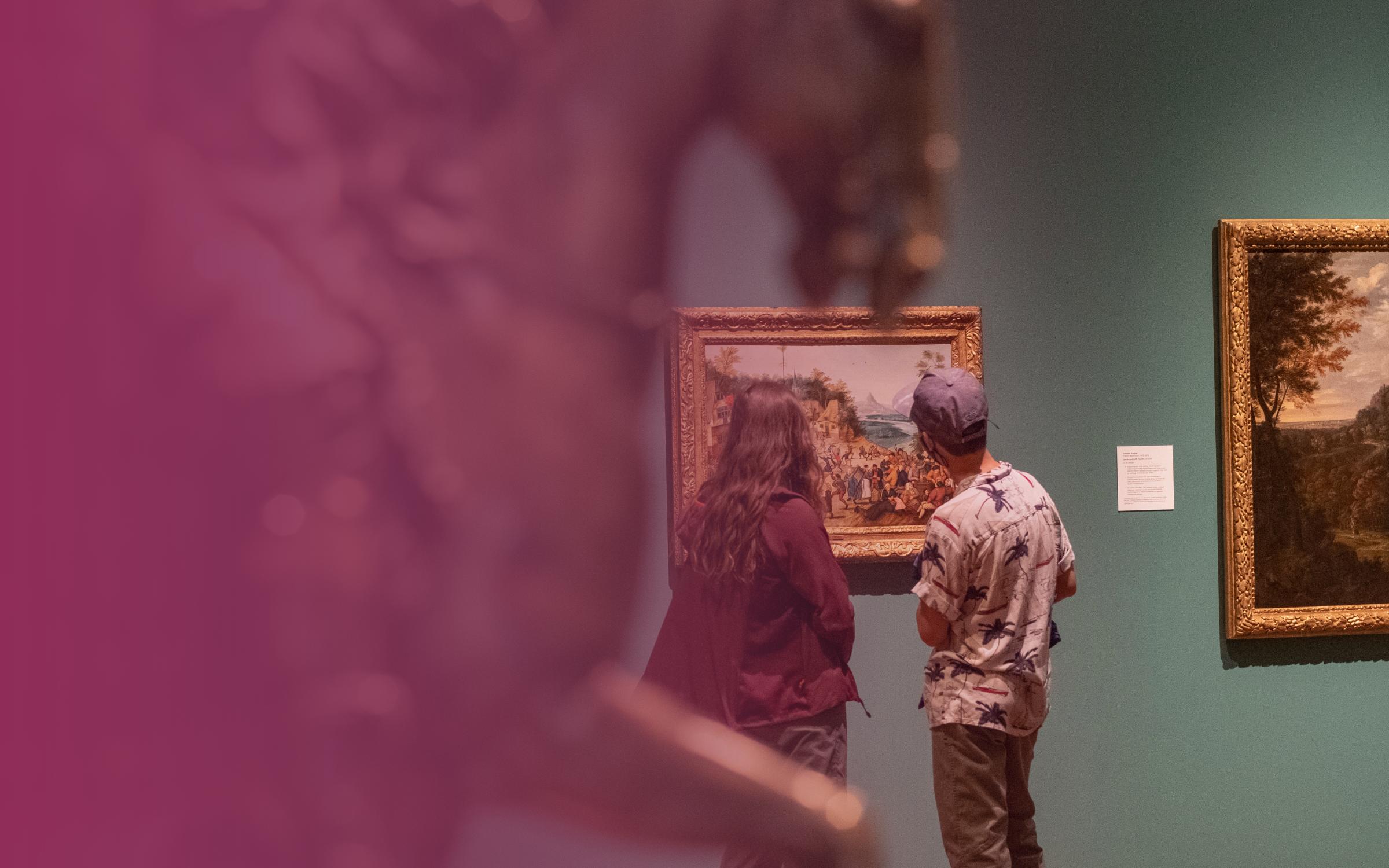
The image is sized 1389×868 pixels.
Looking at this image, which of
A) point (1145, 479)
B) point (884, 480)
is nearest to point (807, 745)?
point (884, 480)

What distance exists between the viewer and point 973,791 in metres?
1.24

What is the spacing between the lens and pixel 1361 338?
166cm

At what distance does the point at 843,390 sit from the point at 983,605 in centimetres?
57

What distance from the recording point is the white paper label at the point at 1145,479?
4.97 feet

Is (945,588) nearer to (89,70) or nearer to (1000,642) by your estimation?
(1000,642)

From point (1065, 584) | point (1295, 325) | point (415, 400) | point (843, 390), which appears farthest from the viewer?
point (1295, 325)

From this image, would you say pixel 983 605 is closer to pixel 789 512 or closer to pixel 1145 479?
pixel 1145 479

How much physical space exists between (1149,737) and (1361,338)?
0.81m

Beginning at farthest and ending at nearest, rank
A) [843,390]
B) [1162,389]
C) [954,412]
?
[1162,389], [954,412], [843,390]

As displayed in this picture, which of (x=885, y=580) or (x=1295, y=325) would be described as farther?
(x=1295, y=325)

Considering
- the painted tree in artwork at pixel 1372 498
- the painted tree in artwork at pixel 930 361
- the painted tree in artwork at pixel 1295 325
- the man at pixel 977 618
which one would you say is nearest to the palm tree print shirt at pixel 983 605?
the man at pixel 977 618

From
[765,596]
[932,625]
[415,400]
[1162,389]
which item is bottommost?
[932,625]

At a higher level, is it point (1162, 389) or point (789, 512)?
point (1162, 389)

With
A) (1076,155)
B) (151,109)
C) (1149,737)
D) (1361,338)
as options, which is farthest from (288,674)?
(1361,338)
